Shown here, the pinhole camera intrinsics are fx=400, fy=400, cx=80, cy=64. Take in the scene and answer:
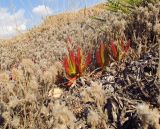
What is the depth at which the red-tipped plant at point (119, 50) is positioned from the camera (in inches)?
191

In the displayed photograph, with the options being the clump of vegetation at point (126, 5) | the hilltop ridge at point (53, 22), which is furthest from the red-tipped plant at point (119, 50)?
the hilltop ridge at point (53, 22)

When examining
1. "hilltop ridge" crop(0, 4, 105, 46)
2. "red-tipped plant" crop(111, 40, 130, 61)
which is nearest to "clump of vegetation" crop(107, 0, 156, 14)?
"red-tipped plant" crop(111, 40, 130, 61)

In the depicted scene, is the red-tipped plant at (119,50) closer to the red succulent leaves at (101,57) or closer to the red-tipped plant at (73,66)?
the red succulent leaves at (101,57)

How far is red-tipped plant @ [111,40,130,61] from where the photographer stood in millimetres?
4855

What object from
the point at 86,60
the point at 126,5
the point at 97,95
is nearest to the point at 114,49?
the point at 86,60

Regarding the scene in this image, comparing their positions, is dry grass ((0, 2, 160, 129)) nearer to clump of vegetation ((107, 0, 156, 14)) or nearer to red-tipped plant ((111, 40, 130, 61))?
red-tipped plant ((111, 40, 130, 61))

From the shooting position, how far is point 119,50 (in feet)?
16.0

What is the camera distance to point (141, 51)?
494 cm

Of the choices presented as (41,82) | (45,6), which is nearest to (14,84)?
(41,82)

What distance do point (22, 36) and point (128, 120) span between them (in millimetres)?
9218

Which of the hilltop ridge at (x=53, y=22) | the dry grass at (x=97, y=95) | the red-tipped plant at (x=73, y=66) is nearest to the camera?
the dry grass at (x=97, y=95)

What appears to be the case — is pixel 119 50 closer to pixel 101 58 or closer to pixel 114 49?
pixel 114 49

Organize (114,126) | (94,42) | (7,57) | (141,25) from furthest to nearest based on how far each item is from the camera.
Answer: (7,57)
(94,42)
(141,25)
(114,126)

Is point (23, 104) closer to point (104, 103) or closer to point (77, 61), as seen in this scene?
point (104, 103)
